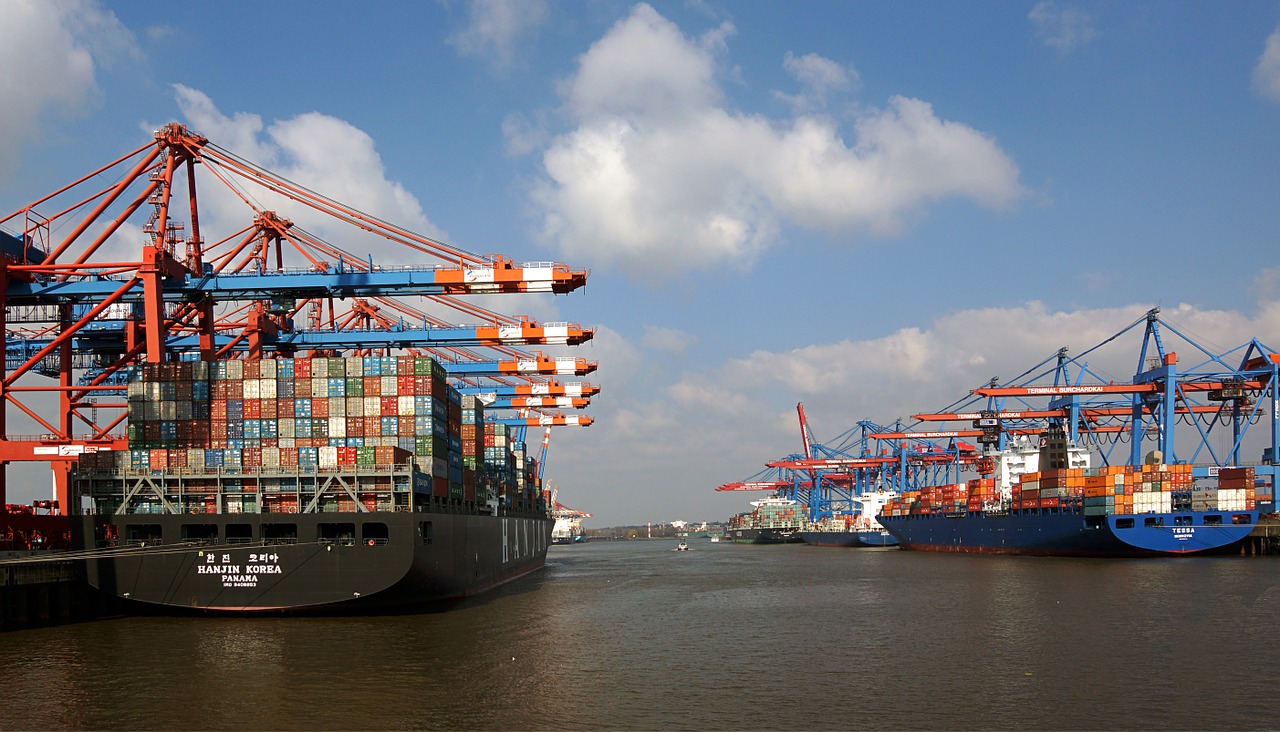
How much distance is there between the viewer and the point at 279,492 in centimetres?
3400

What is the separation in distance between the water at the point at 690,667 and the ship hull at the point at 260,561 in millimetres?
957

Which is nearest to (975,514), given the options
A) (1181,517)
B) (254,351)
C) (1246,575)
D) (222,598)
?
(1181,517)

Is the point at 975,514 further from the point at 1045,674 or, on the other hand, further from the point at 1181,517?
the point at 1045,674

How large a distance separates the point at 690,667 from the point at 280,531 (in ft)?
51.5

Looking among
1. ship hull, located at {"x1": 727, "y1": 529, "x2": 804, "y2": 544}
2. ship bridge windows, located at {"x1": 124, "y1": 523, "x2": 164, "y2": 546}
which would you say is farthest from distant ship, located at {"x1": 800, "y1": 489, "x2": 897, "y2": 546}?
ship bridge windows, located at {"x1": 124, "y1": 523, "x2": 164, "y2": 546}

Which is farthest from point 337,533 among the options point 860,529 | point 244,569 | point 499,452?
point 860,529

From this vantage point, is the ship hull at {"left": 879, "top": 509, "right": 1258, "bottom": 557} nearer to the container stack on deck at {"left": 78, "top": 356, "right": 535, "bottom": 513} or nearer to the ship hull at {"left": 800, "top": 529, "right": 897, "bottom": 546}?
the ship hull at {"left": 800, "top": 529, "right": 897, "bottom": 546}

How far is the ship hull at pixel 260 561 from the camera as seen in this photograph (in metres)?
32.5

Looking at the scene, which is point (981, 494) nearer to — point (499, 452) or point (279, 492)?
point (499, 452)

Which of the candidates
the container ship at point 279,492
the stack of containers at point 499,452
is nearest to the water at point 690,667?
the container ship at point 279,492

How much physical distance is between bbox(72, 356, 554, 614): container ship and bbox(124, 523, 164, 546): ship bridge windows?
0.05 metres

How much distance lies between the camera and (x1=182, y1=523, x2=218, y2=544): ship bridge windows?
109 ft

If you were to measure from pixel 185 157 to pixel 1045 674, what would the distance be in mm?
37773

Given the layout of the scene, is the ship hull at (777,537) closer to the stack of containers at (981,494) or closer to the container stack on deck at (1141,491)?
the stack of containers at (981,494)
